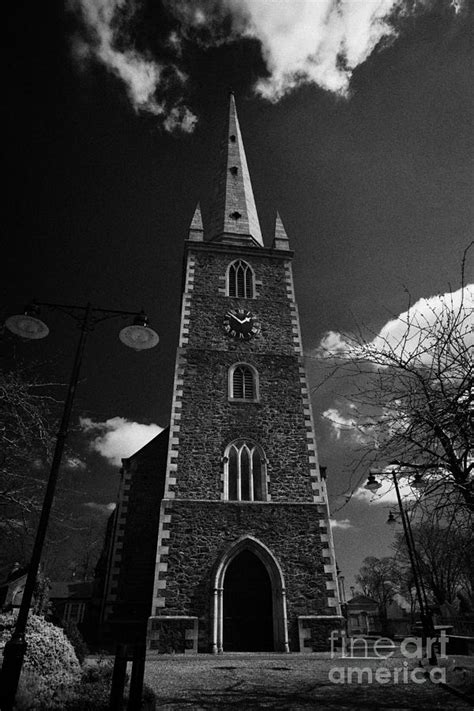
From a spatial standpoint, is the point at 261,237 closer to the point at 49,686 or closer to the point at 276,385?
the point at 276,385

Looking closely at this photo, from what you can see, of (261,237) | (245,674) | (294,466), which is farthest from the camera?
(261,237)

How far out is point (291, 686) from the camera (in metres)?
7.52

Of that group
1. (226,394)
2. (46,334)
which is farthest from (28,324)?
(226,394)

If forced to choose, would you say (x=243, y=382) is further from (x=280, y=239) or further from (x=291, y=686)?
(x=291, y=686)

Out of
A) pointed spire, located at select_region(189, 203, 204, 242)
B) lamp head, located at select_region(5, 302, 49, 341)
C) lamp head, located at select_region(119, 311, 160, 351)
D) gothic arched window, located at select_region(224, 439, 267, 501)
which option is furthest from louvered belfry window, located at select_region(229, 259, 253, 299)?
lamp head, located at select_region(5, 302, 49, 341)

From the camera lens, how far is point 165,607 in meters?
13.4

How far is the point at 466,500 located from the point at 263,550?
399 inches

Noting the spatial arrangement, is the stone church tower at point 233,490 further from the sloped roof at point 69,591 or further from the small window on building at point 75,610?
the sloped roof at point 69,591

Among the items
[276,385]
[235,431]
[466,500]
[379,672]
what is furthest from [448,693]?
[276,385]

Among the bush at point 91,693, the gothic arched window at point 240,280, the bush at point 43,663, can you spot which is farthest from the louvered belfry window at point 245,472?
the bush at point 91,693

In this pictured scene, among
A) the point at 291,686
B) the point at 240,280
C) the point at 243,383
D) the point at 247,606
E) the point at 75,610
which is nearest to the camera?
the point at 291,686

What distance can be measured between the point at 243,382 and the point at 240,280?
6.54 m

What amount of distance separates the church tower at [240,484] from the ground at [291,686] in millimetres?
2737

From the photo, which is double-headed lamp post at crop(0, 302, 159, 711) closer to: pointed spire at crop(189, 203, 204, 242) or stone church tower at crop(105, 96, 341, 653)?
stone church tower at crop(105, 96, 341, 653)
